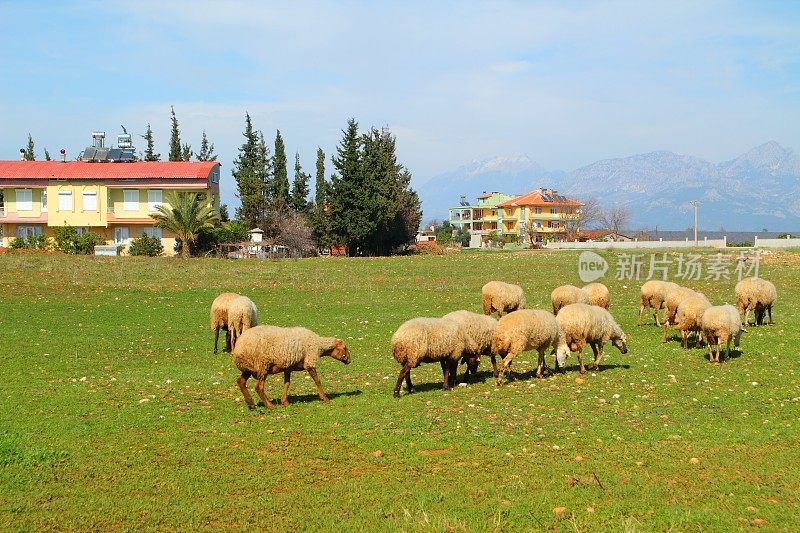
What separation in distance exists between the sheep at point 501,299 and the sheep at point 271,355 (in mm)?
13864

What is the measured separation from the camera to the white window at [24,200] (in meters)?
66.9

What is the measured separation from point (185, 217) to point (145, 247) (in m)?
4.20

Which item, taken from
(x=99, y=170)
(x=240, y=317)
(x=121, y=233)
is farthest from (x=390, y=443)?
(x=99, y=170)

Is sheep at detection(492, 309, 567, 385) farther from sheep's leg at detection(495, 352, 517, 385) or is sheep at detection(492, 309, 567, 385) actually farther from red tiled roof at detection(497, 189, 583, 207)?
red tiled roof at detection(497, 189, 583, 207)

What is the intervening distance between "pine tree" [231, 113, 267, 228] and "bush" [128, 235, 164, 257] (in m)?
20.2

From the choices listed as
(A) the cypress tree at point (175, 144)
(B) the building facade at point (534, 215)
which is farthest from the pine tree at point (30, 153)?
(B) the building facade at point (534, 215)

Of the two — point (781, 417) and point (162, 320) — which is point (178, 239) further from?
point (781, 417)

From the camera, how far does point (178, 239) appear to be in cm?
6431

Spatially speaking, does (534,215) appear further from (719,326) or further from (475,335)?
(475,335)

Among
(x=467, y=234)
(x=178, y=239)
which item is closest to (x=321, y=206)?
(x=178, y=239)

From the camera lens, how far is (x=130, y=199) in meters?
68.1

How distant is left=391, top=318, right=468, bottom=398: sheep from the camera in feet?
51.2

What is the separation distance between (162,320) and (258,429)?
17431mm

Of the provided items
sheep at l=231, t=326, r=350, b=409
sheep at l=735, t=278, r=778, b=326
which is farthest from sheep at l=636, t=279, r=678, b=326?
sheep at l=231, t=326, r=350, b=409
